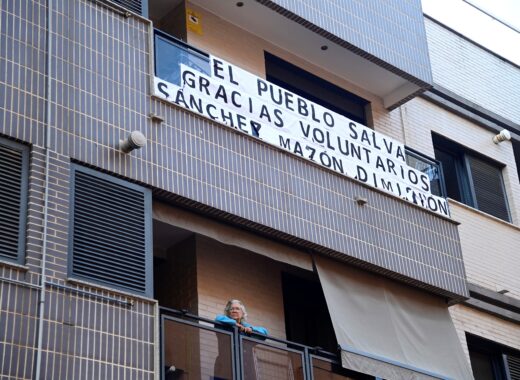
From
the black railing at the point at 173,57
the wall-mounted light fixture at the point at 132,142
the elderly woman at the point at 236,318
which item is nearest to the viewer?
the wall-mounted light fixture at the point at 132,142

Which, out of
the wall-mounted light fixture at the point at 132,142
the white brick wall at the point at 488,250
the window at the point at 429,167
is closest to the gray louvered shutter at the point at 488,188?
the white brick wall at the point at 488,250

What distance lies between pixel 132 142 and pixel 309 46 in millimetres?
6683

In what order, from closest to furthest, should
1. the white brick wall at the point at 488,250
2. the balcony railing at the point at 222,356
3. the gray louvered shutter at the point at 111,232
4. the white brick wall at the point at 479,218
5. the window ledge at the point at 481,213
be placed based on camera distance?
the gray louvered shutter at the point at 111,232 < the balcony railing at the point at 222,356 < the white brick wall at the point at 488,250 < the white brick wall at the point at 479,218 < the window ledge at the point at 481,213

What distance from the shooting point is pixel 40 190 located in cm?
1364

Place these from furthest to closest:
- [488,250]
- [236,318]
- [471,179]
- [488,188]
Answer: [488,188] < [471,179] < [488,250] < [236,318]

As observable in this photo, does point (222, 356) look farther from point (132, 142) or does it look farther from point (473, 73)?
point (473, 73)

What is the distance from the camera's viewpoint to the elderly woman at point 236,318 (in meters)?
15.3

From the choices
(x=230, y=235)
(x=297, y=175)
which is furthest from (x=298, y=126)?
(x=230, y=235)

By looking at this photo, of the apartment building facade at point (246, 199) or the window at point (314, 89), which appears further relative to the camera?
the window at point (314, 89)

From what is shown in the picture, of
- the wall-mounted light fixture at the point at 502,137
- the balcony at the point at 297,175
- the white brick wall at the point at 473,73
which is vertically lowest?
the balcony at the point at 297,175

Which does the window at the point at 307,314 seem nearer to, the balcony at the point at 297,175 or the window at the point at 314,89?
the balcony at the point at 297,175

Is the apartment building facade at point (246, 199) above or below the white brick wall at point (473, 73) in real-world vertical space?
below

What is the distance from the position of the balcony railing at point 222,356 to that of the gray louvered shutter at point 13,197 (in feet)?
7.26

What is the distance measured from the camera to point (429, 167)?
20.8m
